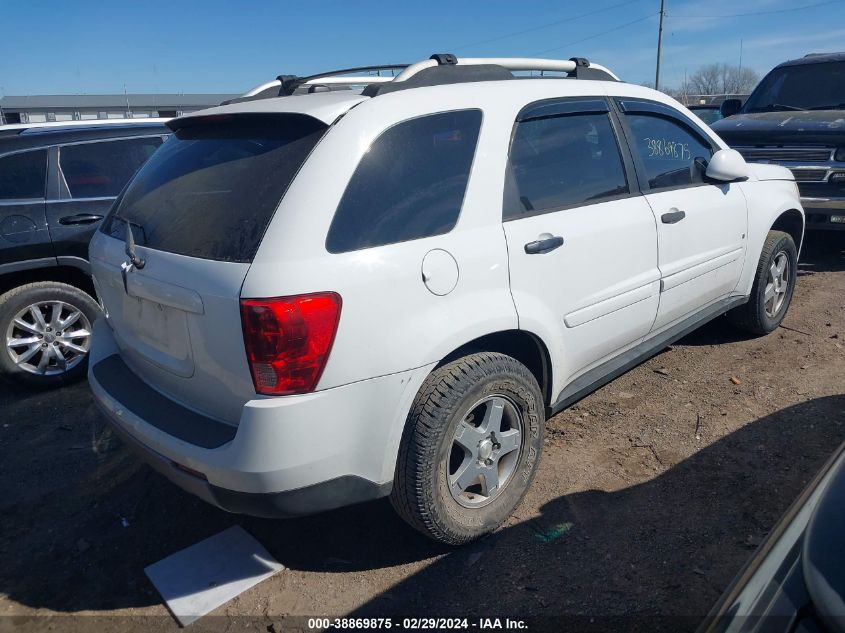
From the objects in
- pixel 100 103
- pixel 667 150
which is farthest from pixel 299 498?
pixel 100 103

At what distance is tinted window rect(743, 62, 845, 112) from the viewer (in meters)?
7.79

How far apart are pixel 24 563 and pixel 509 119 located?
A: 2894 mm

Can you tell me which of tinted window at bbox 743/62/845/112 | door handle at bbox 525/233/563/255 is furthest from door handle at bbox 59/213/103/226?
tinted window at bbox 743/62/845/112

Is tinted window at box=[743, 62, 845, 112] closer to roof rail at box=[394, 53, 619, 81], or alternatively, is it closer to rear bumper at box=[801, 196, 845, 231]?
rear bumper at box=[801, 196, 845, 231]

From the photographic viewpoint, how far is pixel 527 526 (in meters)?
2.93

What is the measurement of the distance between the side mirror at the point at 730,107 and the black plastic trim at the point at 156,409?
8699 millimetres

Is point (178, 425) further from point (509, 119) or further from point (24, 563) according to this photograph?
point (509, 119)

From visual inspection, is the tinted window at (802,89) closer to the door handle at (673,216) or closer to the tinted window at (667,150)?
the tinted window at (667,150)

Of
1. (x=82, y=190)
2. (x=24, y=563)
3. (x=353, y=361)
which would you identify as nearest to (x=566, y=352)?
(x=353, y=361)

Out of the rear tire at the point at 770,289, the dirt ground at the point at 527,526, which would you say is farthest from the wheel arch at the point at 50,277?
the rear tire at the point at 770,289

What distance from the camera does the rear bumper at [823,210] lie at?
21.8 feet

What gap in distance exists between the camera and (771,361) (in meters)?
4.57

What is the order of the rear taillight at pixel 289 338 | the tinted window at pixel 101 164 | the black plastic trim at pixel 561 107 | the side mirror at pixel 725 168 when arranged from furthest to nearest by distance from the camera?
1. the tinted window at pixel 101 164
2. the side mirror at pixel 725 168
3. the black plastic trim at pixel 561 107
4. the rear taillight at pixel 289 338

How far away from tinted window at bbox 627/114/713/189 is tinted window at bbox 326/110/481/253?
1336 mm
